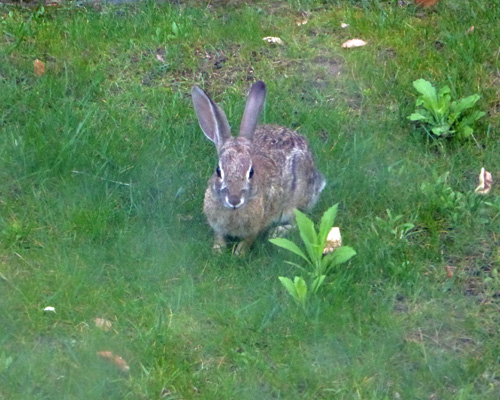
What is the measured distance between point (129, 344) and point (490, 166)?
10.0 ft

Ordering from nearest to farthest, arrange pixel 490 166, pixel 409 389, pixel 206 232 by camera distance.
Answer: pixel 409 389 → pixel 206 232 → pixel 490 166

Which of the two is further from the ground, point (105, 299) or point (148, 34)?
point (148, 34)

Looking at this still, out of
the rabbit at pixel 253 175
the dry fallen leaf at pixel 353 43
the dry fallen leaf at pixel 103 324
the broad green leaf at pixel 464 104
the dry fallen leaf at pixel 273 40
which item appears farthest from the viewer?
the dry fallen leaf at pixel 273 40

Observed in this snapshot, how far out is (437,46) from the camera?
740 cm

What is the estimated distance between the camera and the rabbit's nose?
518cm

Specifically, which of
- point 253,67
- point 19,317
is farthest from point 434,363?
point 253,67

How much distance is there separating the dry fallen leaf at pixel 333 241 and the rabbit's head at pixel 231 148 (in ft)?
1.83

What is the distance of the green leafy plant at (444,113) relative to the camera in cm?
646

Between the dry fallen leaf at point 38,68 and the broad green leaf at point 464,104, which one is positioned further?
the dry fallen leaf at point 38,68

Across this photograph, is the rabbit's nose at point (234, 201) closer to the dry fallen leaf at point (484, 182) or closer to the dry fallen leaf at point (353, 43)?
the dry fallen leaf at point (484, 182)

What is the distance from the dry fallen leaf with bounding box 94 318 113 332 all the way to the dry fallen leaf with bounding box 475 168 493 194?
8.88 feet

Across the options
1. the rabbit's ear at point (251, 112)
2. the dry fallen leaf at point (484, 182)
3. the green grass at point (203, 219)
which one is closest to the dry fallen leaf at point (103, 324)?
the green grass at point (203, 219)

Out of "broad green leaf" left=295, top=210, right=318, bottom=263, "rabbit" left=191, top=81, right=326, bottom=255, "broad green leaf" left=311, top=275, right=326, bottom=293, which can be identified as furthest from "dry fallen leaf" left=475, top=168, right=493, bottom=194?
"broad green leaf" left=311, top=275, right=326, bottom=293

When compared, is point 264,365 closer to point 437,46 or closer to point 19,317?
point 19,317
